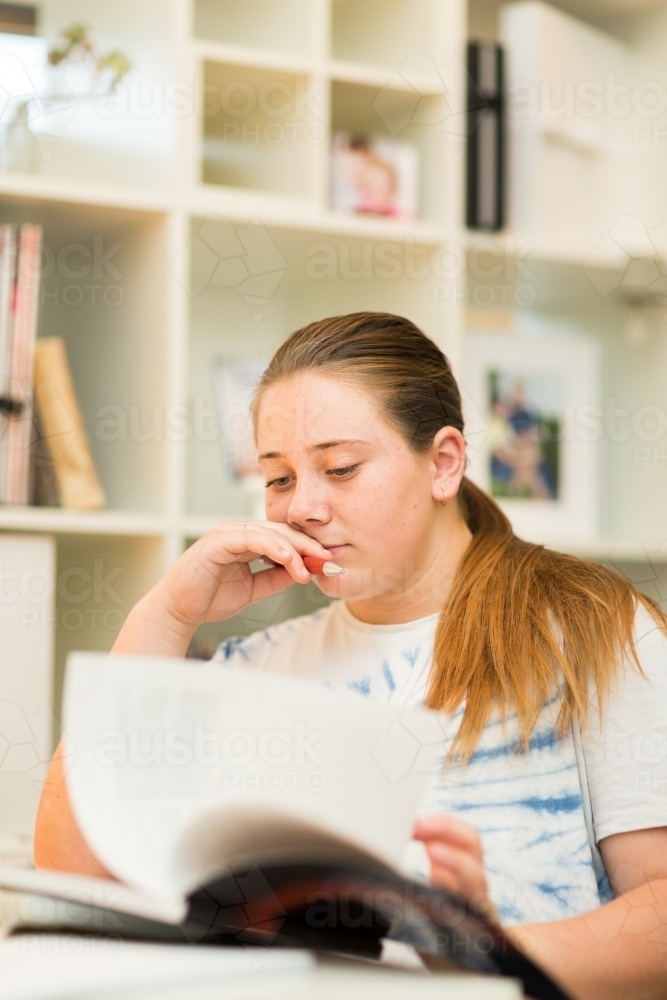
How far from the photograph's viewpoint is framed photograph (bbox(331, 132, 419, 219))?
5.10 feet

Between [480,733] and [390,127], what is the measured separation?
3.60 ft

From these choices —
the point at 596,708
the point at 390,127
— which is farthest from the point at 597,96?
the point at 596,708

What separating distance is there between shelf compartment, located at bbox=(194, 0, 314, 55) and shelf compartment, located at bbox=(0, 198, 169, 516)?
0.35 m

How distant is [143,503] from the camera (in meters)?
1.45

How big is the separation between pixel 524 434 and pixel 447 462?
711 millimetres

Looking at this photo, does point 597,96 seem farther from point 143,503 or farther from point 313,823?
point 313,823

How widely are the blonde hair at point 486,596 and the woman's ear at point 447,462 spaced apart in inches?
0.5

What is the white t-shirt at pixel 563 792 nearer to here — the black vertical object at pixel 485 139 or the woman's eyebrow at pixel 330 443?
the woman's eyebrow at pixel 330 443

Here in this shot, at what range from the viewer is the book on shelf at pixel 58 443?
1.37 metres

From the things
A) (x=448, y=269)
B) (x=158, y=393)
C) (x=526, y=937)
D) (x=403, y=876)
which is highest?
Result: (x=448, y=269)

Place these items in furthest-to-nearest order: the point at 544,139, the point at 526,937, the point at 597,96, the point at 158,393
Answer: the point at 597,96
the point at 544,139
the point at 158,393
the point at 526,937

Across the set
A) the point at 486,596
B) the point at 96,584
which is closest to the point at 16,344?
the point at 96,584

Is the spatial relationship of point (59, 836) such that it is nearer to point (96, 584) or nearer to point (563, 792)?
point (563, 792)

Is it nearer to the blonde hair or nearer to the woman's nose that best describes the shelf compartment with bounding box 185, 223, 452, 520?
the blonde hair
